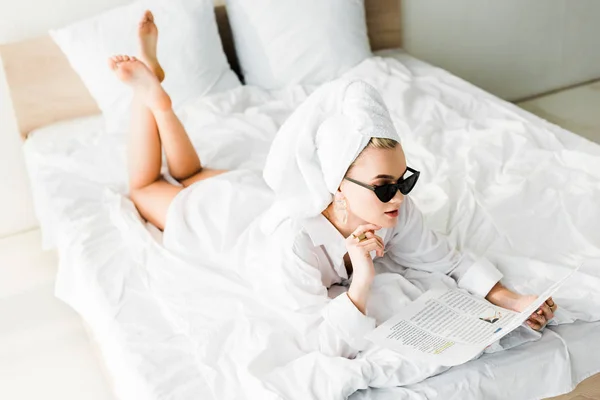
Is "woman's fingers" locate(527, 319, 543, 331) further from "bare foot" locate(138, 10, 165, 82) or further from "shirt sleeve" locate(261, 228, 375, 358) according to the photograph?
"bare foot" locate(138, 10, 165, 82)

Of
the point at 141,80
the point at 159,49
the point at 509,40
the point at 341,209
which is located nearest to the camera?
the point at 341,209

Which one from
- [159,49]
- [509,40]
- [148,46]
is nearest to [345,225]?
[148,46]

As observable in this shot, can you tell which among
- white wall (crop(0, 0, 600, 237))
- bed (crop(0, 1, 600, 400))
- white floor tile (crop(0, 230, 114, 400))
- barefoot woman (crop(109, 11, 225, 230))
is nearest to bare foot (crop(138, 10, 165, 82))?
barefoot woman (crop(109, 11, 225, 230))

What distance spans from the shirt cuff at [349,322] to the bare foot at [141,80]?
2.90 ft

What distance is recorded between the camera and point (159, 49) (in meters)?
2.58

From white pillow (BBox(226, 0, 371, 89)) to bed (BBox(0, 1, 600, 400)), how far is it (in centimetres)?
8

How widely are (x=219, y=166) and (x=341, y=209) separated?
81 centimetres

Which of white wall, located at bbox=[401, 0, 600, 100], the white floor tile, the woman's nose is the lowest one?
the white floor tile

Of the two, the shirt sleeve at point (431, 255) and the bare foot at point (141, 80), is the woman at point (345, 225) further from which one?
the bare foot at point (141, 80)

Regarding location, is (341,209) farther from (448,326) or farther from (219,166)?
(219,166)

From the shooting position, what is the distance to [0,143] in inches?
105

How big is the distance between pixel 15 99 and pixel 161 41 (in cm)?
55

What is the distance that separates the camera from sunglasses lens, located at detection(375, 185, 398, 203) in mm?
1382

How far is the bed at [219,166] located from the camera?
1370mm
